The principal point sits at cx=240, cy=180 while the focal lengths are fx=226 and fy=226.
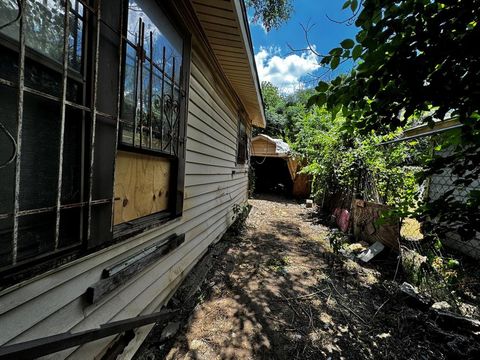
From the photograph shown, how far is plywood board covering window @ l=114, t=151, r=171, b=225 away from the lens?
1.72 m

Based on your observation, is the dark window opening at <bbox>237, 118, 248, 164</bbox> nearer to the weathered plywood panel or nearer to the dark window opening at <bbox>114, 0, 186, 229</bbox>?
the weathered plywood panel

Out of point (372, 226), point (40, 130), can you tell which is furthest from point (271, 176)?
point (40, 130)

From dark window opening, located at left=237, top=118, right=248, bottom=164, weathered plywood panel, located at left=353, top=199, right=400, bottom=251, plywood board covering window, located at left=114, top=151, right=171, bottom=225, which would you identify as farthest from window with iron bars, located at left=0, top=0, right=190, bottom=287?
dark window opening, located at left=237, top=118, right=248, bottom=164

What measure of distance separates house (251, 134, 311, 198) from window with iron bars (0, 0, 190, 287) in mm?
9066

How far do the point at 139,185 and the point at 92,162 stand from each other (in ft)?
2.19

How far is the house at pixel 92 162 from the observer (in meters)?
0.98

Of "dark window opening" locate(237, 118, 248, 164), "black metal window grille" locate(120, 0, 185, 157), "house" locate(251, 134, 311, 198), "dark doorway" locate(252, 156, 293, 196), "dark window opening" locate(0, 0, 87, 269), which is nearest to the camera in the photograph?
"dark window opening" locate(0, 0, 87, 269)

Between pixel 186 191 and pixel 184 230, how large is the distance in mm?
492

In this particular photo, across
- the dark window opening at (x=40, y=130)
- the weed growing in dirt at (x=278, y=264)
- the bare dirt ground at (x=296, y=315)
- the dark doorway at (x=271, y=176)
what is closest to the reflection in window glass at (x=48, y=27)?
the dark window opening at (x=40, y=130)

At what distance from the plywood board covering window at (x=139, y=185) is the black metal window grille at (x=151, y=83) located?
0.13 metres

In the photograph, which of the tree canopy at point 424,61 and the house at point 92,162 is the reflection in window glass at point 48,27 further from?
the tree canopy at point 424,61

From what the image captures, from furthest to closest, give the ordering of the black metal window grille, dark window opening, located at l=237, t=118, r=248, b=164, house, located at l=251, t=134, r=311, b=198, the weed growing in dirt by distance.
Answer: house, located at l=251, t=134, r=311, b=198, dark window opening, located at l=237, t=118, r=248, b=164, the weed growing in dirt, the black metal window grille

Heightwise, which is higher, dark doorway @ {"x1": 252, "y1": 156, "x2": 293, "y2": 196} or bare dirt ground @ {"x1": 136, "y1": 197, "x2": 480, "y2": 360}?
dark doorway @ {"x1": 252, "y1": 156, "x2": 293, "y2": 196}

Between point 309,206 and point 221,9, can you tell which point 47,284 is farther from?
point 309,206
